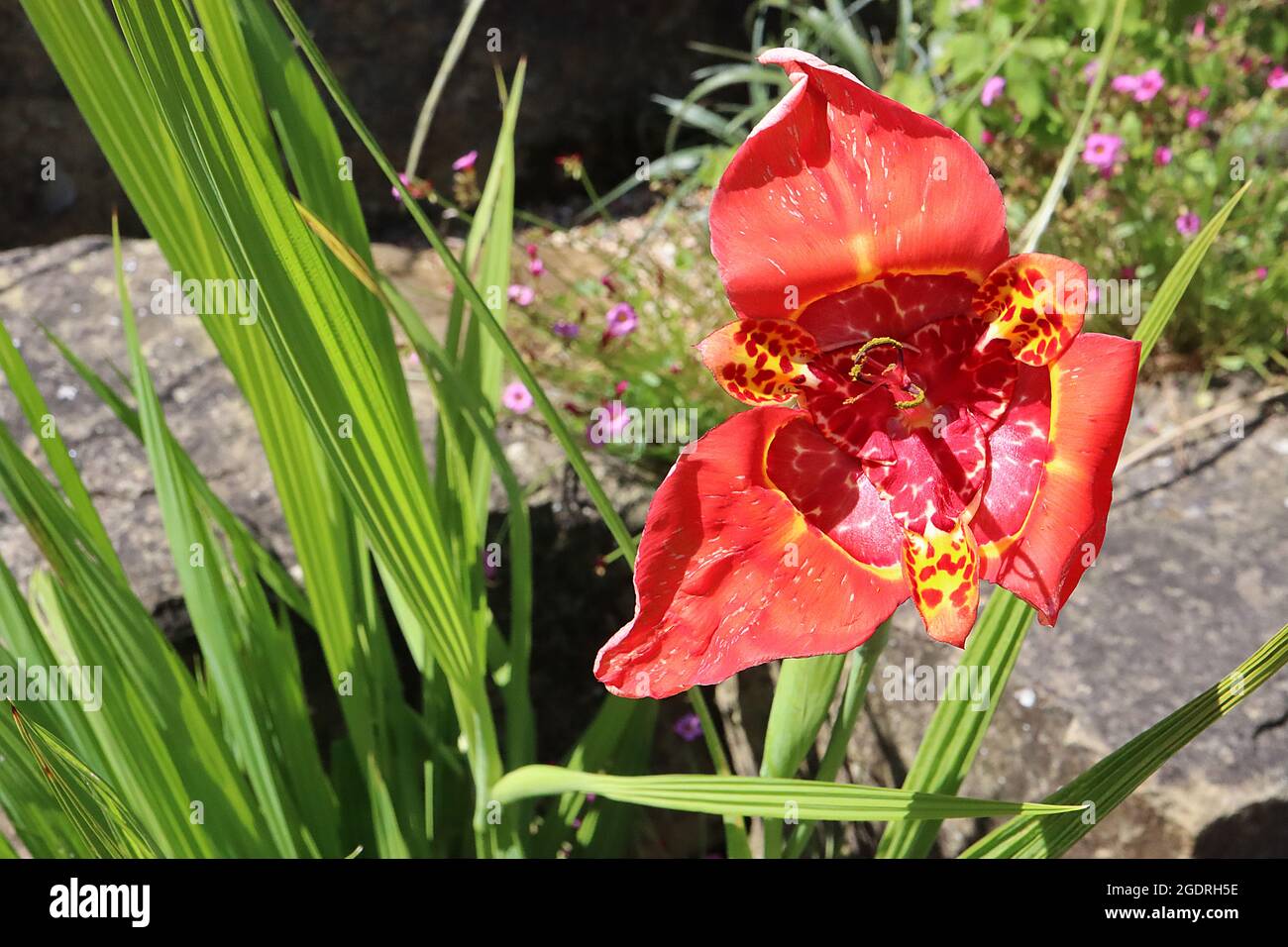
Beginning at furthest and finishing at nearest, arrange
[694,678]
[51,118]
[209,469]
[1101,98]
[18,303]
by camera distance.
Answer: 1. [51,118]
2. [1101,98]
3. [18,303]
4. [209,469]
5. [694,678]

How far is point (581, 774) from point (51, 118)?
97.5 inches

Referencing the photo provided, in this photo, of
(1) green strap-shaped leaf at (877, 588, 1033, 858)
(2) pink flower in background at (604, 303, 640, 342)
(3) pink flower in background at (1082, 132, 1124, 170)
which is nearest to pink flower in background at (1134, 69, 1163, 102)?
(3) pink flower in background at (1082, 132, 1124, 170)

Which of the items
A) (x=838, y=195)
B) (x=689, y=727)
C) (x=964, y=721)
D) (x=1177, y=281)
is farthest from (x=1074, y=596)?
(x=838, y=195)

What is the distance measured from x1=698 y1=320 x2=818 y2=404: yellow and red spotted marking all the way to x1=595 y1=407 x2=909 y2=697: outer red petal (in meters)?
0.02

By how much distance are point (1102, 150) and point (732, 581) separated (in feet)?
4.63

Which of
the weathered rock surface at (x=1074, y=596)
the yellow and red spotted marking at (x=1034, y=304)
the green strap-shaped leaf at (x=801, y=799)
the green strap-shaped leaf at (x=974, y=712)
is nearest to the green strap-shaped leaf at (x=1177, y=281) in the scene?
the green strap-shaped leaf at (x=974, y=712)

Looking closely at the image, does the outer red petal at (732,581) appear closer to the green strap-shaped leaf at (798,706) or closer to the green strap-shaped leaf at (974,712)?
the green strap-shaped leaf at (798,706)

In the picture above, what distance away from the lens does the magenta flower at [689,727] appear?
1.42 meters

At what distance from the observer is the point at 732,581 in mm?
483

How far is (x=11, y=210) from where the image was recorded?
2.52 m

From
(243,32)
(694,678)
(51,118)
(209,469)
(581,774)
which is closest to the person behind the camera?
(694,678)

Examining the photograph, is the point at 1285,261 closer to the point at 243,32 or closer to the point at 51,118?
the point at 243,32

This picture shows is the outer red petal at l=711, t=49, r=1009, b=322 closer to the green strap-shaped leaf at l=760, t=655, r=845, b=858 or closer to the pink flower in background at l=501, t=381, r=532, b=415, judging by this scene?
the green strap-shaped leaf at l=760, t=655, r=845, b=858
